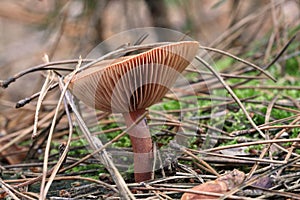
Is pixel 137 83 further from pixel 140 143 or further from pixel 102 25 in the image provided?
pixel 102 25

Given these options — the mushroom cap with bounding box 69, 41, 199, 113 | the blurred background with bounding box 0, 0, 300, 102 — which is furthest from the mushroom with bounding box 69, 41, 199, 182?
the blurred background with bounding box 0, 0, 300, 102

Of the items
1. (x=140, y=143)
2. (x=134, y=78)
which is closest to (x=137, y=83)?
(x=134, y=78)

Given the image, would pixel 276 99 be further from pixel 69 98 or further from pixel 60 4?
pixel 60 4

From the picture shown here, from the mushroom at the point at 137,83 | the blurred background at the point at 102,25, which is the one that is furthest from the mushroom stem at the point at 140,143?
the blurred background at the point at 102,25

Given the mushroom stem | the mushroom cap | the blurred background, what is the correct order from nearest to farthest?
the mushroom cap, the mushroom stem, the blurred background

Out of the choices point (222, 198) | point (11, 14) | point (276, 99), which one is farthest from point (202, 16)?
point (222, 198)

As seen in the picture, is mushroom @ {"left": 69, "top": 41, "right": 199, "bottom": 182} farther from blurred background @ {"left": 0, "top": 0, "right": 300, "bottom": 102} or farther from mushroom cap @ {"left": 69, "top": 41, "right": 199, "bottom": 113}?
blurred background @ {"left": 0, "top": 0, "right": 300, "bottom": 102}

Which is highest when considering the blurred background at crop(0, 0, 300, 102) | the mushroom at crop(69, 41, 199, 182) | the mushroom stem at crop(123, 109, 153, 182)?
the blurred background at crop(0, 0, 300, 102)

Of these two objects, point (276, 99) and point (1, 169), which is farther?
point (276, 99)
